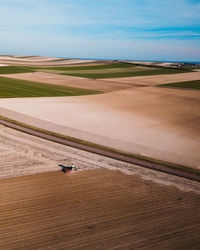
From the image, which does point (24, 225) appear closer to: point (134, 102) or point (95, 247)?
point (95, 247)

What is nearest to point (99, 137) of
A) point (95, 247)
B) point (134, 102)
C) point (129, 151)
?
point (129, 151)

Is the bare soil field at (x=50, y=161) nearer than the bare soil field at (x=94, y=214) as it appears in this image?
No

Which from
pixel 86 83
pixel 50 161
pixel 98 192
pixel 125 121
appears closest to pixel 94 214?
pixel 98 192

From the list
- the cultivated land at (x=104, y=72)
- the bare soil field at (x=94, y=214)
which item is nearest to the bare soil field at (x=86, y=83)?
the cultivated land at (x=104, y=72)

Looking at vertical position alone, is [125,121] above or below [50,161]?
above

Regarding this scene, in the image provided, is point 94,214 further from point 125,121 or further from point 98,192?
point 125,121

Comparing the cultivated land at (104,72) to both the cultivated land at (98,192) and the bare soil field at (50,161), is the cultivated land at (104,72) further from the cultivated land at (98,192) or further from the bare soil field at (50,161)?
the bare soil field at (50,161)
